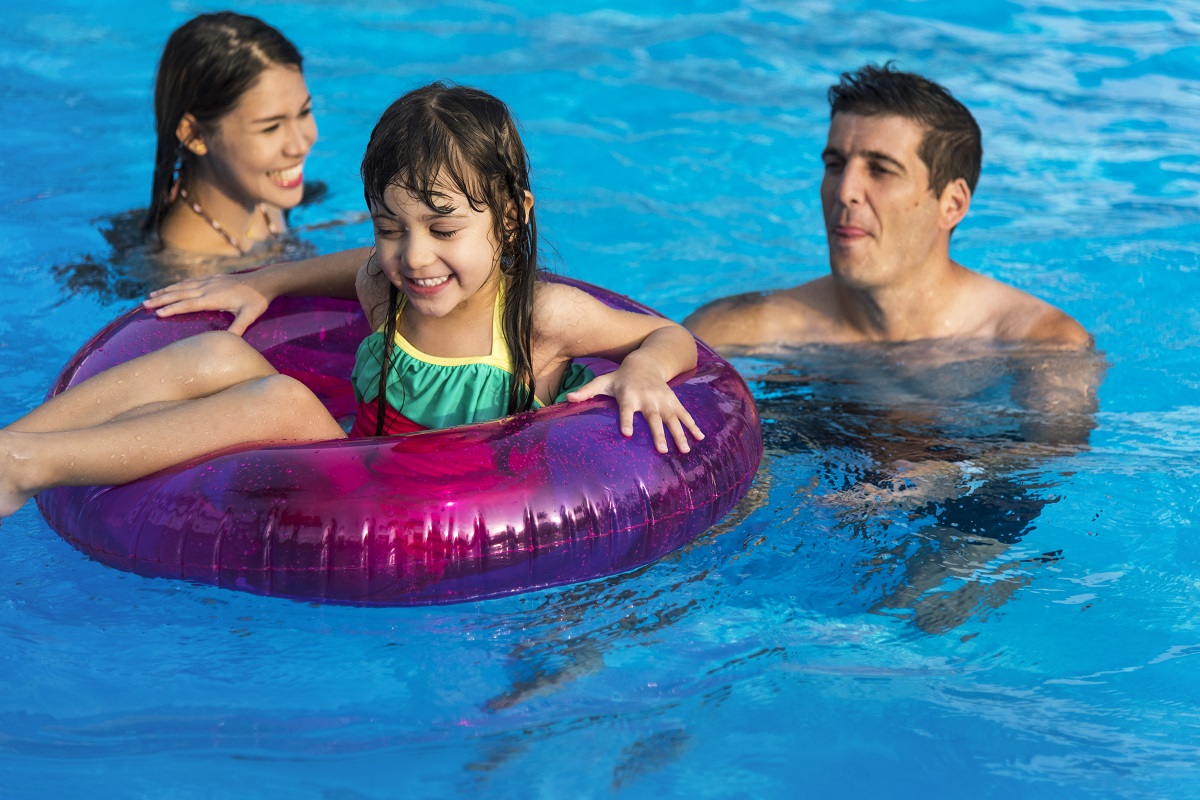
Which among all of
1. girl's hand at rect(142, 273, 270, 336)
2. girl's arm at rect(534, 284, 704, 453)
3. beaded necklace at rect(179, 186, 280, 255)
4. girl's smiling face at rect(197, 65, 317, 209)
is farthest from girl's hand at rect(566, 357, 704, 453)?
beaded necklace at rect(179, 186, 280, 255)

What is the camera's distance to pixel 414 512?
2.94 meters

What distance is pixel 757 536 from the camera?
3648mm

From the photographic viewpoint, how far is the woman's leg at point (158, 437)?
298 centimetres

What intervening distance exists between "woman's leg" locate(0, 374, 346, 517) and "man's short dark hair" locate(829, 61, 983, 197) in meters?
2.38

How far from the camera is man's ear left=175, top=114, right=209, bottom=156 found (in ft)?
17.6

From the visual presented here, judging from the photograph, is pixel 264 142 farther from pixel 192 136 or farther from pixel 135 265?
pixel 135 265

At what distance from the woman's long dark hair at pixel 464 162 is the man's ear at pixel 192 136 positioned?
236 centimetres

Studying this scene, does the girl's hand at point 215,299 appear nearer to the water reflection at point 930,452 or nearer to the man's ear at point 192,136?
the man's ear at point 192,136

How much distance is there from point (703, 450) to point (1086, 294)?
3154 millimetres

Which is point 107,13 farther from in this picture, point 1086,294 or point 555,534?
point 555,534

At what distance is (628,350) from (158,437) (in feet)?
4.17

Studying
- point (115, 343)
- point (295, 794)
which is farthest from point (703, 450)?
point (115, 343)

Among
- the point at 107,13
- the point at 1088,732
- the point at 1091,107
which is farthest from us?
the point at 107,13

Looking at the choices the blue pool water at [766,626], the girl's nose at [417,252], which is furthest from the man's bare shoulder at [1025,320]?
the girl's nose at [417,252]
